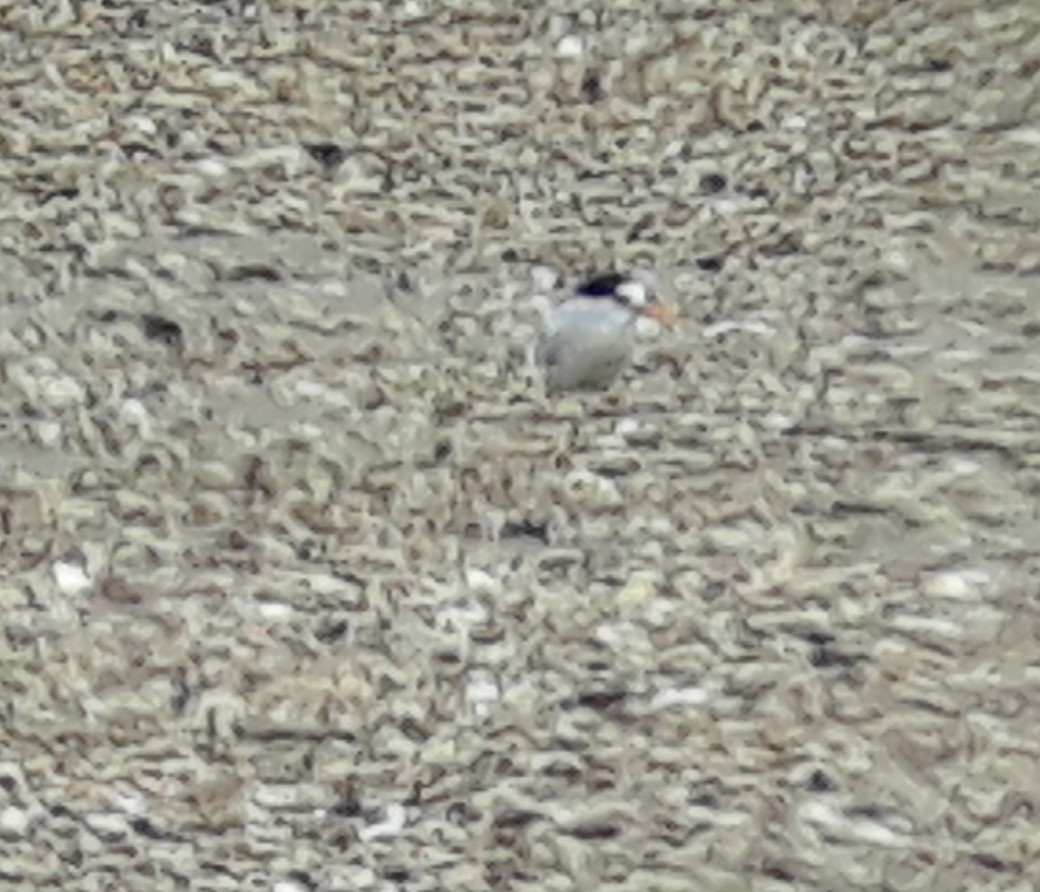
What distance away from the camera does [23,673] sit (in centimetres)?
74

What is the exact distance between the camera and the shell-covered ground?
2.35ft

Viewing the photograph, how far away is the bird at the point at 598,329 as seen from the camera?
0.72 metres

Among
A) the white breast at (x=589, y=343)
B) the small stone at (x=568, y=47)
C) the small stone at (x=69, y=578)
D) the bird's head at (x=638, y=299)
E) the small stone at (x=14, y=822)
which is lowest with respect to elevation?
the small stone at (x=14, y=822)

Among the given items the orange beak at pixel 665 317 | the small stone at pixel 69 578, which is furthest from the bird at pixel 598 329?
the small stone at pixel 69 578

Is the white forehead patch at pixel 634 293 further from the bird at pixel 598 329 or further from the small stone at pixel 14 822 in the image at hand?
the small stone at pixel 14 822

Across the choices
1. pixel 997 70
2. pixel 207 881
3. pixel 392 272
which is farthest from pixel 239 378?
pixel 997 70

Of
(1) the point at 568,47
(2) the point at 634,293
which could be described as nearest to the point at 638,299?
(2) the point at 634,293

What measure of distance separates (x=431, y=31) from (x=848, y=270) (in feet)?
0.63

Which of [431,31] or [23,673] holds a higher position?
[431,31]

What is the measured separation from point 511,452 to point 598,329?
60mm

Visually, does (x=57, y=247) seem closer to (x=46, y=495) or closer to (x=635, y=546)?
(x=46, y=495)

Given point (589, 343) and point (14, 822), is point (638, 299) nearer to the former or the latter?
point (589, 343)

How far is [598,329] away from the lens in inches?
28.5

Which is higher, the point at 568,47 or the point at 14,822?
the point at 568,47
